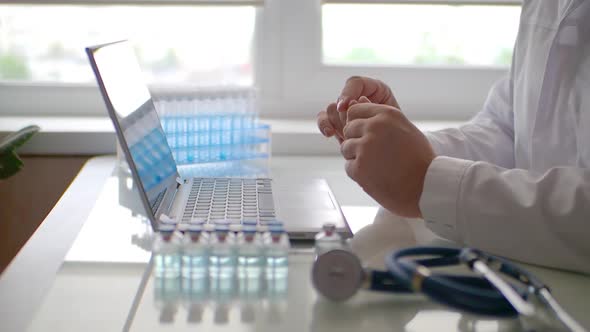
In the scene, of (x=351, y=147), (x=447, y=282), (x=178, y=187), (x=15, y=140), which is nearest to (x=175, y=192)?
(x=178, y=187)

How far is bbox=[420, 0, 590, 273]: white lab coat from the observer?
2.68ft

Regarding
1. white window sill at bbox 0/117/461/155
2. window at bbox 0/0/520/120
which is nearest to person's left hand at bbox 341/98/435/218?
white window sill at bbox 0/117/461/155

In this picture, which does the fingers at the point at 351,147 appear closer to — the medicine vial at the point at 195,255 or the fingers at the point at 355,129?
the fingers at the point at 355,129

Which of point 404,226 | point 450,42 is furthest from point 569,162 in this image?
point 450,42

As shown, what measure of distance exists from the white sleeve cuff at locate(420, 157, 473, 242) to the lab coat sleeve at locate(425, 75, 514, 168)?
304 millimetres

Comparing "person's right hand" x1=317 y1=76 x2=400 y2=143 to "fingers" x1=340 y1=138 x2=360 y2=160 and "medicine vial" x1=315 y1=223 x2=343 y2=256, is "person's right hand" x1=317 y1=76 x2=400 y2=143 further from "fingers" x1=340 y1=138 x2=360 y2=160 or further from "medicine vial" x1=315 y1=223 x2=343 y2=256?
"medicine vial" x1=315 y1=223 x2=343 y2=256

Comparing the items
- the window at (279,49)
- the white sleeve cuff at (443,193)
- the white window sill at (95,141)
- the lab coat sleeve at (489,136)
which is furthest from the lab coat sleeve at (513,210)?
the window at (279,49)

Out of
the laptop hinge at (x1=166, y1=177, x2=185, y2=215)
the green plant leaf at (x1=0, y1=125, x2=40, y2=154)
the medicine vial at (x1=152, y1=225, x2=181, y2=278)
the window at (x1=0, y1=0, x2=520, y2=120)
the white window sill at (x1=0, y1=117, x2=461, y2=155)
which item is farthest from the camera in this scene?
the window at (x1=0, y1=0, x2=520, y2=120)

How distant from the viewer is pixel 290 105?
1.77 m

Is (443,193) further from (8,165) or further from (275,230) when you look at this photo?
(8,165)

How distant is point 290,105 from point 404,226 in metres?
0.85

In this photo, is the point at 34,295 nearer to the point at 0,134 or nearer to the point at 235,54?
the point at 0,134

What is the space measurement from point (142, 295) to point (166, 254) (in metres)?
0.05

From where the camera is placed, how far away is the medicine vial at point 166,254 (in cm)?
73
